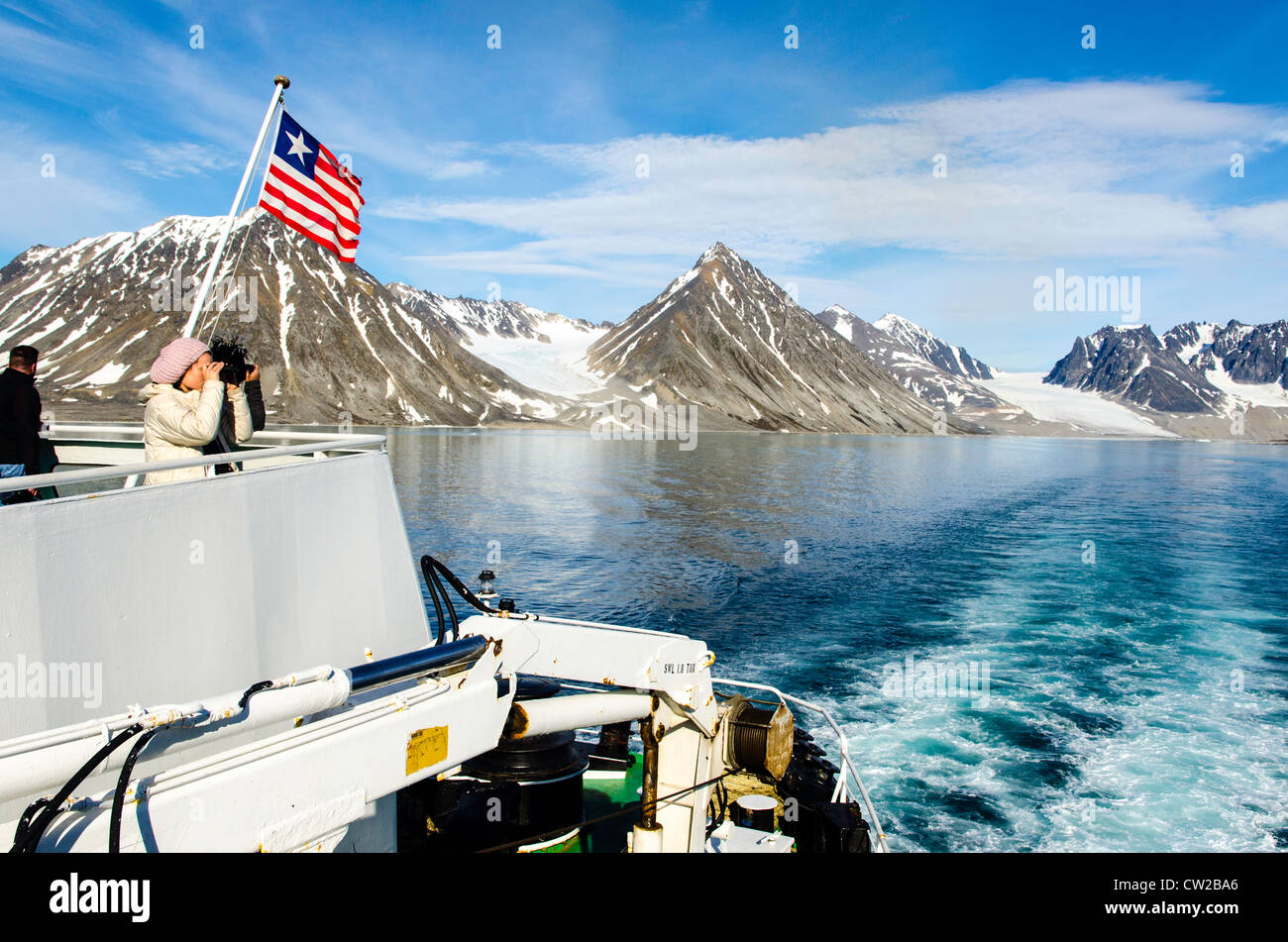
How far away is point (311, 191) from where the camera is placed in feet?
38.3

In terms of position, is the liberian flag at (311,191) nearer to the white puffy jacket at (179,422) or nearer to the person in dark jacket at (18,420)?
the person in dark jacket at (18,420)

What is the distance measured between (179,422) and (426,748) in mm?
3281

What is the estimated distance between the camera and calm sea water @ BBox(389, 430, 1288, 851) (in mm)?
14148

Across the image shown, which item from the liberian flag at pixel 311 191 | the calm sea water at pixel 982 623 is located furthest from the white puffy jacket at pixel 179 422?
the calm sea water at pixel 982 623

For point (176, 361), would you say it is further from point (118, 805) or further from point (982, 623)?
point (982, 623)

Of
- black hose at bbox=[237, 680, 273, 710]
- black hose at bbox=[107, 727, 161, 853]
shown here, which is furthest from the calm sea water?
black hose at bbox=[107, 727, 161, 853]

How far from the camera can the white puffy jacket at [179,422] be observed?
581 centimetres

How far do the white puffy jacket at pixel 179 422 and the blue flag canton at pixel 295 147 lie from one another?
614 cm

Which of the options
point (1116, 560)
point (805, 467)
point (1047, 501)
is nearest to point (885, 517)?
point (1116, 560)

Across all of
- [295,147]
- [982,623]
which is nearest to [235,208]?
[295,147]

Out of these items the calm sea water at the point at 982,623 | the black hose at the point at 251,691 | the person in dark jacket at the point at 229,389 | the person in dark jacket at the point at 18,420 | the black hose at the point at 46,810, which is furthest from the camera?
the calm sea water at the point at 982,623

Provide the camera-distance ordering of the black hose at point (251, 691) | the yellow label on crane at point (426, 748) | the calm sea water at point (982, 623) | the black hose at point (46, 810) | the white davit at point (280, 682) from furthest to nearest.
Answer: the calm sea water at point (982, 623) < the yellow label on crane at point (426, 748) < the black hose at point (251, 691) < the white davit at point (280, 682) < the black hose at point (46, 810)
